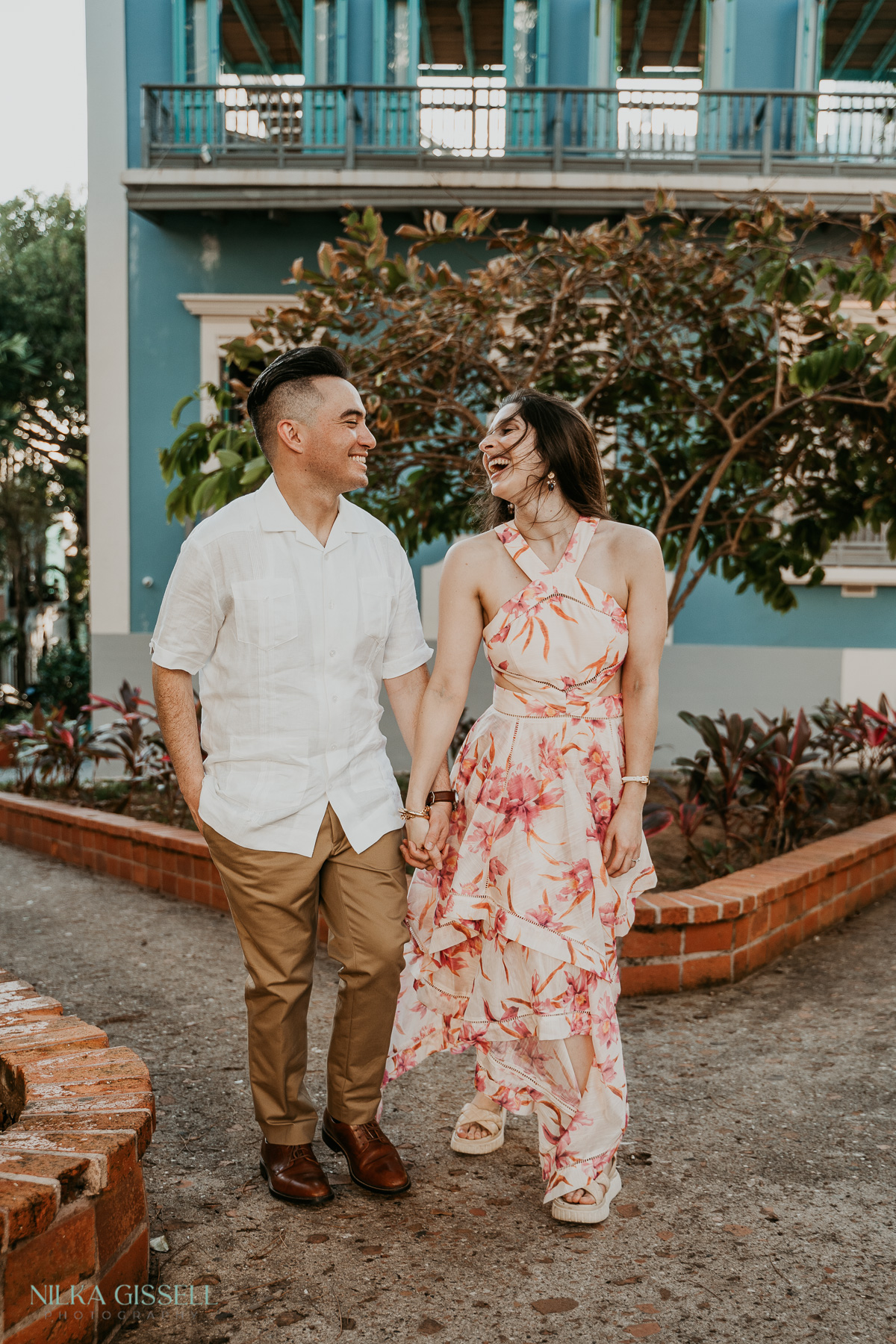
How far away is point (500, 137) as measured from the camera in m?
10.7

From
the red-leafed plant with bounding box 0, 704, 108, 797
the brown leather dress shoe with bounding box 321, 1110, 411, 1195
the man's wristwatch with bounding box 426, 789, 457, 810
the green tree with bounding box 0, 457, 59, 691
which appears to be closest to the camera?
the brown leather dress shoe with bounding box 321, 1110, 411, 1195

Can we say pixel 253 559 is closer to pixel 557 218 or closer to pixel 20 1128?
pixel 20 1128

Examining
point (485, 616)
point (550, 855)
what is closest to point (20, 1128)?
point (550, 855)

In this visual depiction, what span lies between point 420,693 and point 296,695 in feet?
1.34

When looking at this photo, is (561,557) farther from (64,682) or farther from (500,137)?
(64,682)

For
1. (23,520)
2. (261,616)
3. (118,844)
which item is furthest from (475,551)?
(23,520)

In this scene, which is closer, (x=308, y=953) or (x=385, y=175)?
(x=308, y=953)

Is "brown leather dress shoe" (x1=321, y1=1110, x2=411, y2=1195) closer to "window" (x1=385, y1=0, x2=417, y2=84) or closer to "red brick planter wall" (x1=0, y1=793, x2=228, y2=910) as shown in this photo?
"red brick planter wall" (x1=0, y1=793, x2=228, y2=910)

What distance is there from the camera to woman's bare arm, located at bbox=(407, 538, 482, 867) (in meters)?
2.62

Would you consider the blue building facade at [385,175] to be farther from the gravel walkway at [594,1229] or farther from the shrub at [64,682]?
the gravel walkway at [594,1229]

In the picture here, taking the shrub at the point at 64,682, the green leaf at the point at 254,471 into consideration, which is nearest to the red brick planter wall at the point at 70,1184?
the green leaf at the point at 254,471

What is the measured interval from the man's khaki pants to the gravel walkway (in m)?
0.24

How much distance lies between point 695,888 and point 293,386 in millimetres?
2642

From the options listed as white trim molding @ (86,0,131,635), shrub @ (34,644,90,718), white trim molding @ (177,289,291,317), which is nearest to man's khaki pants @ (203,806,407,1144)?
white trim molding @ (86,0,131,635)
